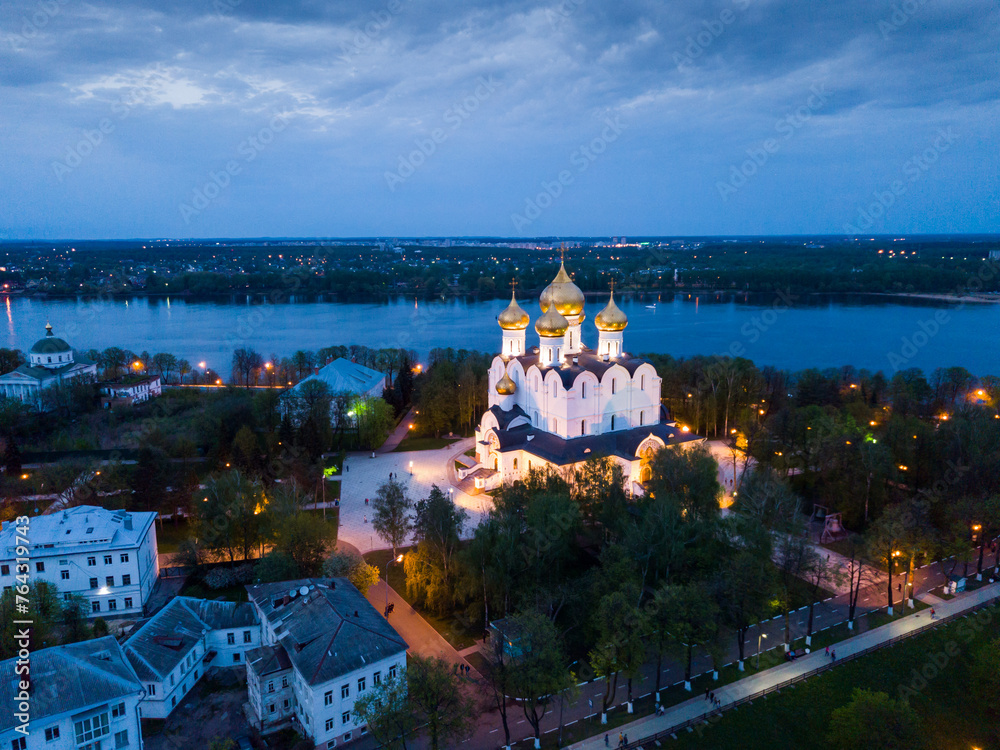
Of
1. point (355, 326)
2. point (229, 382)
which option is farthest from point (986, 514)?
point (355, 326)

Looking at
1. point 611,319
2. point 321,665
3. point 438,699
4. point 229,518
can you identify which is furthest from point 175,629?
point 611,319

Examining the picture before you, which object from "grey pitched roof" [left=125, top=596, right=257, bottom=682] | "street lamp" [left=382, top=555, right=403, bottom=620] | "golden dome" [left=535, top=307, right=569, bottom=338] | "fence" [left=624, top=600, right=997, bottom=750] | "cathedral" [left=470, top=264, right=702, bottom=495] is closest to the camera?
"fence" [left=624, top=600, right=997, bottom=750]

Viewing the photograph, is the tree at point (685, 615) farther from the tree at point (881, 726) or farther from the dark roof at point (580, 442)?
the dark roof at point (580, 442)

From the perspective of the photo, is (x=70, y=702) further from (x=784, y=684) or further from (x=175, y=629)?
(x=784, y=684)

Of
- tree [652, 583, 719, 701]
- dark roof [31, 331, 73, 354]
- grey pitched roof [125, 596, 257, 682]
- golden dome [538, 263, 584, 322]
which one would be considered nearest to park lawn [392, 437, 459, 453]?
golden dome [538, 263, 584, 322]

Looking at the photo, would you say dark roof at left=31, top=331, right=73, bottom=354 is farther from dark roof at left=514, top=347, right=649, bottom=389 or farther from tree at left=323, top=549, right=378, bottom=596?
tree at left=323, top=549, right=378, bottom=596

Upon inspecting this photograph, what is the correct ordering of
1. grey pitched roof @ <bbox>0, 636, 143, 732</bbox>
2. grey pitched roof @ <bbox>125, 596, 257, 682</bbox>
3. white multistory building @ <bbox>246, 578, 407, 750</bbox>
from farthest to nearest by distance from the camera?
grey pitched roof @ <bbox>125, 596, 257, 682</bbox>, white multistory building @ <bbox>246, 578, 407, 750</bbox>, grey pitched roof @ <bbox>0, 636, 143, 732</bbox>
